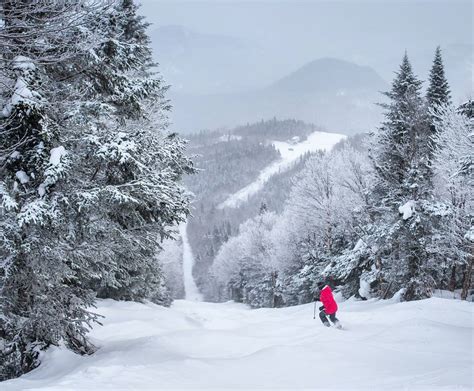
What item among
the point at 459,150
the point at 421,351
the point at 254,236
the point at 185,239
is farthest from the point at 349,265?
the point at 185,239

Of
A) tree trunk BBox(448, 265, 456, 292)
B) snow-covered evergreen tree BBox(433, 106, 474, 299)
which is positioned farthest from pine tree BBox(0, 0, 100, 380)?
tree trunk BBox(448, 265, 456, 292)

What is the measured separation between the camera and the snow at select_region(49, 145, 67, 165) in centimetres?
707

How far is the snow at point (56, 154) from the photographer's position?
7.07 meters

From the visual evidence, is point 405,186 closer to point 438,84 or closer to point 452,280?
point 452,280

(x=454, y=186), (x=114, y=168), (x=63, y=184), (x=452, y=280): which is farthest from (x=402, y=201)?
(x=63, y=184)

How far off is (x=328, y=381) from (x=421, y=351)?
2879 millimetres

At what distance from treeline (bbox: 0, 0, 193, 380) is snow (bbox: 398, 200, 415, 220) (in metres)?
11.9

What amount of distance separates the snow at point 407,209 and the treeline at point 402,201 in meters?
0.04

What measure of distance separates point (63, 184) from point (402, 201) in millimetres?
15557

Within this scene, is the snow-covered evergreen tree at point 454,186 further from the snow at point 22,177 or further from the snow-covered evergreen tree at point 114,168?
the snow at point 22,177

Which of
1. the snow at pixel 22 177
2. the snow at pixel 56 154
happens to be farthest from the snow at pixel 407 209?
the snow at pixel 22 177

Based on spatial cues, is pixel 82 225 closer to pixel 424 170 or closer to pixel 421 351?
pixel 421 351

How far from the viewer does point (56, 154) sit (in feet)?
23.5

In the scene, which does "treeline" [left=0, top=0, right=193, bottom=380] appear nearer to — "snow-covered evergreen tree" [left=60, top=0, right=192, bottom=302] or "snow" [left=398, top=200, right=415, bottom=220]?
"snow-covered evergreen tree" [left=60, top=0, right=192, bottom=302]
